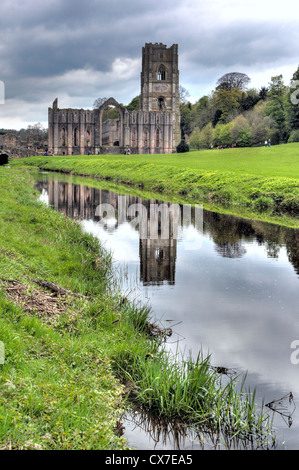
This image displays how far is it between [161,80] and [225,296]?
10931 cm

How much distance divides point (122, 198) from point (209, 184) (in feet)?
19.9

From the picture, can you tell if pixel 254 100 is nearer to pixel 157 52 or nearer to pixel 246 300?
pixel 157 52

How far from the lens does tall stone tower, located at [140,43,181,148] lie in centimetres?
11244

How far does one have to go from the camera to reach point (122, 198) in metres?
29.2

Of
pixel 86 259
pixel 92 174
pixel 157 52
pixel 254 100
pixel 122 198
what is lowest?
pixel 86 259

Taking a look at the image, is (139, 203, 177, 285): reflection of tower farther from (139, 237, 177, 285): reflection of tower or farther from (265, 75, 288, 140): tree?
(265, 75, 288, 140): tree

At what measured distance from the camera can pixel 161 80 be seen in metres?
113

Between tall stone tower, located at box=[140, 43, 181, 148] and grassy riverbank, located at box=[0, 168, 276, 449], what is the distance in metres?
107

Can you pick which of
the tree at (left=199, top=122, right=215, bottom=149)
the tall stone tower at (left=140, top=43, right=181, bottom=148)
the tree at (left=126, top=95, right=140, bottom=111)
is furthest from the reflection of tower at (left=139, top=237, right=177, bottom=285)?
the tree at (left=126, top=95, right=140, bottom=111)

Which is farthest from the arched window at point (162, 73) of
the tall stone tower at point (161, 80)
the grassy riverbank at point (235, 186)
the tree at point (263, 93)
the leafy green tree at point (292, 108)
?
the grassy riverbank at point (235, 186)

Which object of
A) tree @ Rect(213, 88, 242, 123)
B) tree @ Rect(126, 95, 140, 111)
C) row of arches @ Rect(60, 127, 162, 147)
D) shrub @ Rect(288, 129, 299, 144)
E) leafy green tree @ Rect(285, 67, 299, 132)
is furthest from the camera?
tree @ Rect(126, 95, 140, 111)

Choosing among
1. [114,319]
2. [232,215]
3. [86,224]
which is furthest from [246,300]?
[232,215]

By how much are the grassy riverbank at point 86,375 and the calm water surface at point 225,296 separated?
334 millimetres

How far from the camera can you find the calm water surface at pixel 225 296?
6013 millimetres
